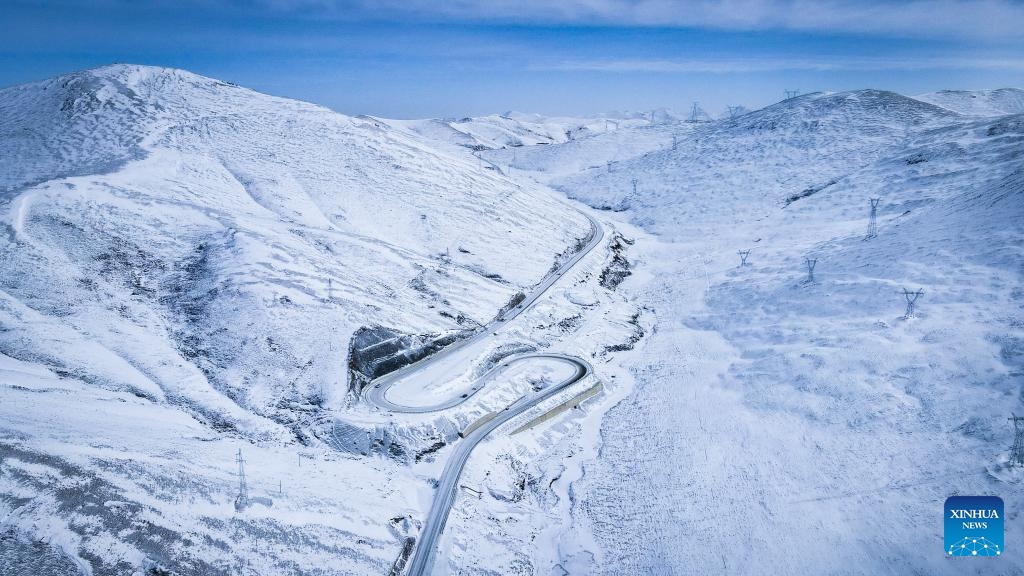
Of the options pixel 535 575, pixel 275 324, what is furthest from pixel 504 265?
pixel 535 575

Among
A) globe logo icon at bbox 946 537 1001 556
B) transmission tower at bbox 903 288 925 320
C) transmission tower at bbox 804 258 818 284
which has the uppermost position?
transmission tower at bbox 804 258 818 284

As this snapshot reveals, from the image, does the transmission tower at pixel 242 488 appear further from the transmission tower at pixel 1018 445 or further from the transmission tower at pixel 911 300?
the transmission tower at pixel 911 300

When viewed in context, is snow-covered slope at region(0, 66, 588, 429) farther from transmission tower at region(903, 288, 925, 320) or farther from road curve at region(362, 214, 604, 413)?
transmission tower at region(903, 288, 925, 320)

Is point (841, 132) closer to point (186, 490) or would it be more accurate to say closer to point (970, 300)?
point (970, 300)

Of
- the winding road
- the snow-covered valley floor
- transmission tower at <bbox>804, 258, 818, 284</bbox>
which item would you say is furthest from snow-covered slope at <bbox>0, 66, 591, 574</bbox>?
transmission tower at <bbox>804, 258, 818, 284</bbox>

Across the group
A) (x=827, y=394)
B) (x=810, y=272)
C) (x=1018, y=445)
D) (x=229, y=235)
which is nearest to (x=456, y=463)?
(x=827, y=394)

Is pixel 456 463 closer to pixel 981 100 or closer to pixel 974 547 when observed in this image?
pixel 974 547

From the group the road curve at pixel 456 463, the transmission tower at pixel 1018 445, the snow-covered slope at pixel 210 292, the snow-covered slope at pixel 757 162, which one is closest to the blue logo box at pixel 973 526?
the transmission tower at pixel 1018 445
